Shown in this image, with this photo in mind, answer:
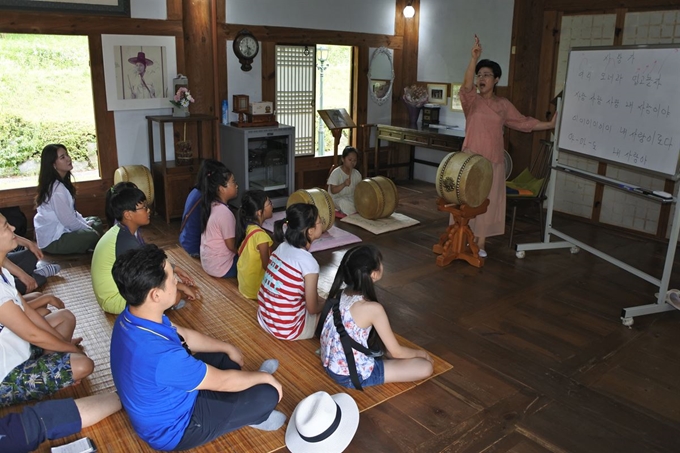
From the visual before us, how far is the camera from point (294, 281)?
2.98 metres

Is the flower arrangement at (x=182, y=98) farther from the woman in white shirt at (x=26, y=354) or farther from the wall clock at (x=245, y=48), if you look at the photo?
the woman in white shirt at (x=26, y=354)

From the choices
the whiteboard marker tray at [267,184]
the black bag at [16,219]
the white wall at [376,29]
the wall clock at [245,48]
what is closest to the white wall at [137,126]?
the white wall at [376,29]

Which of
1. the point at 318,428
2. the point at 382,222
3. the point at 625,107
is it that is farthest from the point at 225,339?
the point at 625,107

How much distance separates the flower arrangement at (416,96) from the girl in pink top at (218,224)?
3.94m

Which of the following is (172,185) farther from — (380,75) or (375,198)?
(380,75)

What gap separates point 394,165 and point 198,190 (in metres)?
3.85

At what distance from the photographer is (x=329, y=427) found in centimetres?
226

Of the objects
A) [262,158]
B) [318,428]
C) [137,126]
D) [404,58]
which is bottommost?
[318,428]

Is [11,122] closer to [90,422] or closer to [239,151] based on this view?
[239,151]

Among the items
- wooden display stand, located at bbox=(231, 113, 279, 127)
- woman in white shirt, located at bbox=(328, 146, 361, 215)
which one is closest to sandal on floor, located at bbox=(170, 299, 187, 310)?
woman in white shirt, located at bbox=(328, 146, 361, 215)

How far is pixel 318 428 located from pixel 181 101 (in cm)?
423

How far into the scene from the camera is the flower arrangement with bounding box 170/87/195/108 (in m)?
5.61

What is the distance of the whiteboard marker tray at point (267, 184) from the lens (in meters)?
6.25

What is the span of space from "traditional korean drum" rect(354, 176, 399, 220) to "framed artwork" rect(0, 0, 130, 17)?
2803 mm
